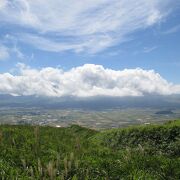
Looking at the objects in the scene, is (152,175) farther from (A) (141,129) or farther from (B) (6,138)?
(A) (141,129)

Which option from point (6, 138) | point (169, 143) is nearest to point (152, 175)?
point (6, 138)

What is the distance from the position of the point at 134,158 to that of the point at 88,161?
1.88 metres

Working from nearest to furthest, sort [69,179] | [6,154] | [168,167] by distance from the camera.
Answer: [69,179], [168,167], [6,154]

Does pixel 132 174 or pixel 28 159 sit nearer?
pixel 132 174

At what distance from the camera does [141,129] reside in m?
23.5

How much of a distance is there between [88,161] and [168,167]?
2.88 m

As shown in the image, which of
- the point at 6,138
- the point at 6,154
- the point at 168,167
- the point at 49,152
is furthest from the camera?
the point at 6,138

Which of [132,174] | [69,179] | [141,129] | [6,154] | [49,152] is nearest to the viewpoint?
[69,179]

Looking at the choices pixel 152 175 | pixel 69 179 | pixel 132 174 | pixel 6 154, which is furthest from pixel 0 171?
pixel 152 175

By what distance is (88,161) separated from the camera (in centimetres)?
1221

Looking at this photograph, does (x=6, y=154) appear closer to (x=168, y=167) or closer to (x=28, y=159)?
(x=28, y=159)

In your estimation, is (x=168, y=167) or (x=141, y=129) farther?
(x=141, y=129)

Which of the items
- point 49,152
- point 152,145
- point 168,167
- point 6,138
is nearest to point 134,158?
point 168,167

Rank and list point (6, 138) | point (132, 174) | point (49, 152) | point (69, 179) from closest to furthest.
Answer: point (69, 179)
point (132, 174)
point (49, 152)
point (6, 138)
